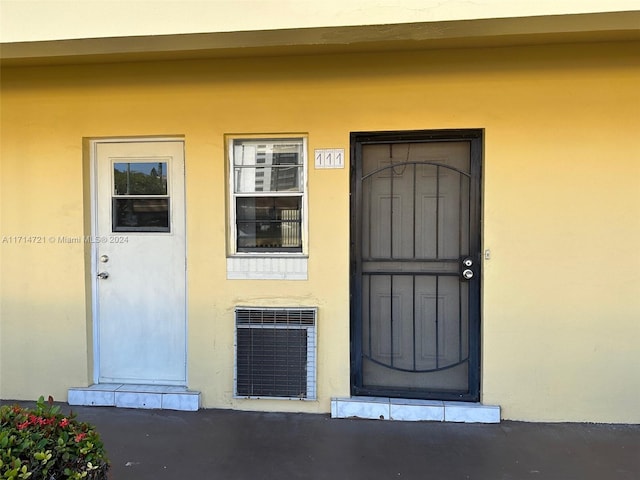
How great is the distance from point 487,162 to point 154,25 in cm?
254

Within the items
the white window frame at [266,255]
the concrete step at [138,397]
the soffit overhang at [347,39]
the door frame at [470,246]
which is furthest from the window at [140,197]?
the door frame at [470,246]

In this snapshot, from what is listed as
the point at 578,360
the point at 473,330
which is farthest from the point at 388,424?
the point at 578,360

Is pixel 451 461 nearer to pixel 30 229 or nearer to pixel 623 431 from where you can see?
pixel 623 431

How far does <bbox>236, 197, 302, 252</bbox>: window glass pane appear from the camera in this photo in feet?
11.5

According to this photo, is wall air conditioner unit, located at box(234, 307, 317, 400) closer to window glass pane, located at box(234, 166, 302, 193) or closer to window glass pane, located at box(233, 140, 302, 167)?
window glass pane, located at box(234, 166, 302, 193)

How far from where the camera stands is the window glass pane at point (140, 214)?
366 centimetres

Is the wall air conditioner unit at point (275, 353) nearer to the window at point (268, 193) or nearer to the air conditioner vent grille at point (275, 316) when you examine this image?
the air conditioner vent grille at point (275, 316)

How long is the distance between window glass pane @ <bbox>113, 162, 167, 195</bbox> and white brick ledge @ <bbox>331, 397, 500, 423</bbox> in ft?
7.69

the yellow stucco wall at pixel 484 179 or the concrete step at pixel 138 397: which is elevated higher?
the yellow stucco wall at pixel 484 179

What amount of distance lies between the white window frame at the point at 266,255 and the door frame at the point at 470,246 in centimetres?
38

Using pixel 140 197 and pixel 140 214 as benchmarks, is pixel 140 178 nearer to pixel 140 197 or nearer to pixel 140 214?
pixel 140 197

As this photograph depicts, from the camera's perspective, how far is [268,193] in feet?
11.5

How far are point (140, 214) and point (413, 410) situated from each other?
2.82 meters

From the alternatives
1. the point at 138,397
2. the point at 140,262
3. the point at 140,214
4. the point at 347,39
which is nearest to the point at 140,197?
the point at 140,214
